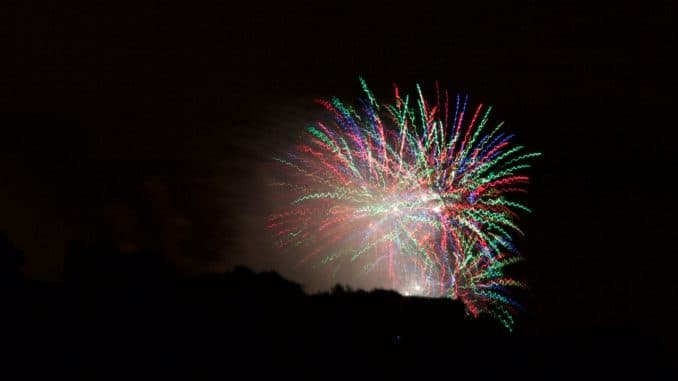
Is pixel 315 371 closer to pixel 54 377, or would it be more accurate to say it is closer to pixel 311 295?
pixel 311 295

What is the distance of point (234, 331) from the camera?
17859 mm

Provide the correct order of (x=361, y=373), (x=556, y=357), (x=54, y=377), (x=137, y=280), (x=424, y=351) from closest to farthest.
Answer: (x=54, y=377)
(x=137, y=280)
(x=361, y=373)
(x=424, y=351)
(x=556, y=357)

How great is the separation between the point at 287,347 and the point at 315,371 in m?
1.03

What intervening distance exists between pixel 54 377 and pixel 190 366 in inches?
130

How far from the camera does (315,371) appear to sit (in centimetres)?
1816

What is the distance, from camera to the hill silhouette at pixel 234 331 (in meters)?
14.8

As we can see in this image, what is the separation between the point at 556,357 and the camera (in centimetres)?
2584

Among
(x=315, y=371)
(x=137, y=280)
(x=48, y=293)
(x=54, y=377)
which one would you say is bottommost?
(x=54, y=377)

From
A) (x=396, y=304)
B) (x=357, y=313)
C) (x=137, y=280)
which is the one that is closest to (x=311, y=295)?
(x=357, y=313)

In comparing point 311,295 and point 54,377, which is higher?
point 311,295

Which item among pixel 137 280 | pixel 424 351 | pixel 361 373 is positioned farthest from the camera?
pixel 424 351

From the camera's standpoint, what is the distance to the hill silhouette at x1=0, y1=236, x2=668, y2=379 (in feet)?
48.4

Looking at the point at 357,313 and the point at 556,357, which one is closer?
the point at 357,313

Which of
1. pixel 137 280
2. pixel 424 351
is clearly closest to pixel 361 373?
pixel 424 351
